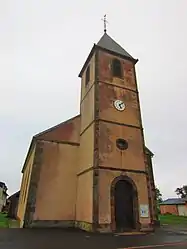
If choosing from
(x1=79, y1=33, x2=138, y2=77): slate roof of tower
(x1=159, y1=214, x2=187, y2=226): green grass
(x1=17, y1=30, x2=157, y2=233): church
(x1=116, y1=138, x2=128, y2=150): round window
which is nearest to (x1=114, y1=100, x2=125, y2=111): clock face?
(x1=17, y1=30, x2=157, y2=233): church

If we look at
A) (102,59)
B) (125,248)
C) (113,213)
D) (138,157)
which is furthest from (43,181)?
(102,59)

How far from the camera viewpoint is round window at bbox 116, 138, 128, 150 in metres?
15.2

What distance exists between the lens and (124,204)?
46.2ft

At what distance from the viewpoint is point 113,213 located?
43.0 feet

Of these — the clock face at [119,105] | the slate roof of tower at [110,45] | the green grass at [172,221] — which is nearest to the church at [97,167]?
the clock face at [119,105]

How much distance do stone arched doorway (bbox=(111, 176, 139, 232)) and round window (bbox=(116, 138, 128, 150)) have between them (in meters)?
2.03

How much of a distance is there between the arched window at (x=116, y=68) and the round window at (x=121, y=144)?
235 inches

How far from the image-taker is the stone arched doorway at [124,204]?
13.3 m

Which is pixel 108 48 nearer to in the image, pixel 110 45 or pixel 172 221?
pixel 110 45

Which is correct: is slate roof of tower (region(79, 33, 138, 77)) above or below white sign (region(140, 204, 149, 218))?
above

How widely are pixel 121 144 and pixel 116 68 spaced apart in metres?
7.21

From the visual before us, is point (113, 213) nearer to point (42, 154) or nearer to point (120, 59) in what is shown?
point (42, 154)

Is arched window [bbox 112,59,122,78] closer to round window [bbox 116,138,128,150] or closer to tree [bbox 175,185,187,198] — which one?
round window [bbox 116,138,128,150]

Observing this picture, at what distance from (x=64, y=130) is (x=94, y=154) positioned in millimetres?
4415
